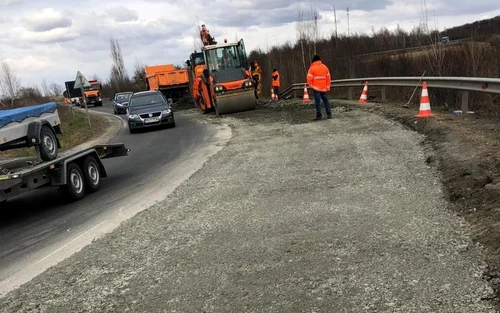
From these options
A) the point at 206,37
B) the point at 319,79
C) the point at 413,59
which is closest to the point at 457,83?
the point at 319,79

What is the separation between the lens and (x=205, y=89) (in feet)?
74.5

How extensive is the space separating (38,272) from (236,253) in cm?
204

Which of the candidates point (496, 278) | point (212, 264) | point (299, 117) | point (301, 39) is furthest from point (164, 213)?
point (301, 39)

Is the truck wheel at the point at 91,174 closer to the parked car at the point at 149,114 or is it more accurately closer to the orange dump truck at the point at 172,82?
the parked car at the point at 149,114

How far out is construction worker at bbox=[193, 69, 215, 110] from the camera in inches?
827

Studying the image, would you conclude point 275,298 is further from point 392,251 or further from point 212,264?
point 392,251

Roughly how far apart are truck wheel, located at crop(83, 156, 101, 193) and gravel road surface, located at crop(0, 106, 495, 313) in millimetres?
2122

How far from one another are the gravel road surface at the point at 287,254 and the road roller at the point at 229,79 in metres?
12.5

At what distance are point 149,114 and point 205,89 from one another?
4626 mm

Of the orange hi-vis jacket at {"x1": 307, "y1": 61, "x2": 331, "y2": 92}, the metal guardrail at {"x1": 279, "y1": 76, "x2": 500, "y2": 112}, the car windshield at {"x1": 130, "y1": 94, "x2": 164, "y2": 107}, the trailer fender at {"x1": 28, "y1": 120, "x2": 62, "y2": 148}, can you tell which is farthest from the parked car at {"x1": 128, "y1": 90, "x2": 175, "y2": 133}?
the trailer fender at {"x1": 28, "y1": 120, "x2": 62, "y2": 148}

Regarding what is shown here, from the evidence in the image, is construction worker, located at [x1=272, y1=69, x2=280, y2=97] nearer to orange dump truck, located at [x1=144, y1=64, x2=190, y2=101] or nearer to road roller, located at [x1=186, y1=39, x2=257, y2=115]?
road roller, located at [x1=186, y1=39, x2=257, y2=115]

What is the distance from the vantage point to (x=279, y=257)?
4.30m

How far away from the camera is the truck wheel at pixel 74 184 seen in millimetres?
7699

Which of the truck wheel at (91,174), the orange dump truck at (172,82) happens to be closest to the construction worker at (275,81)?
the orange dump truck at (172,82)
